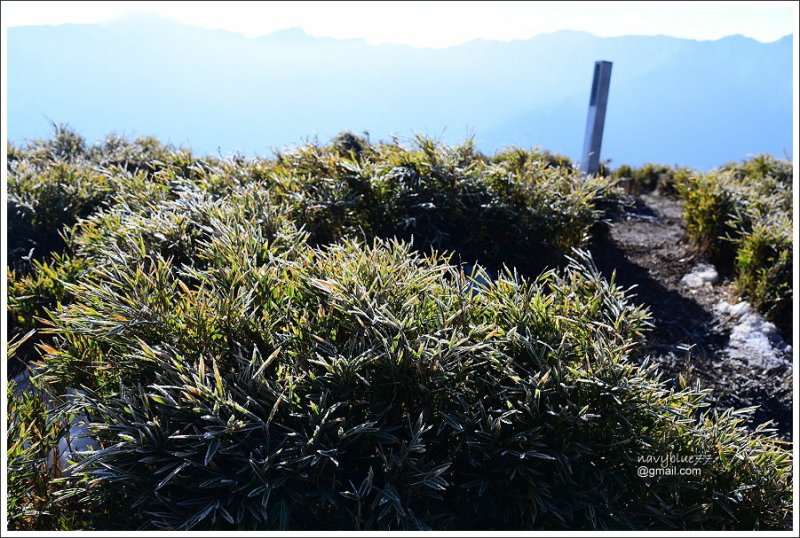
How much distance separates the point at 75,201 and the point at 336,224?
2345mm

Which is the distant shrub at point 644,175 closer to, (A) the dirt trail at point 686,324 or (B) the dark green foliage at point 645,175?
(B) the dark green foliage at point 645,175

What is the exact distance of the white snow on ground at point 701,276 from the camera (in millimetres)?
5414

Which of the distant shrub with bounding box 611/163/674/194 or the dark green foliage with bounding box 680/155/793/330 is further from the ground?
the dark green foliage with bounding box 680/155/793/330

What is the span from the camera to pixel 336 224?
4164 millimetres

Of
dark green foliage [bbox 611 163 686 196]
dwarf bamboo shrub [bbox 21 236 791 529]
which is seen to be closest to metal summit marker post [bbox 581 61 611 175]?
dark green foliage [bbox 611 163 686 196]

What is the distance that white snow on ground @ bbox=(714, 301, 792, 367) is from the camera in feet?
14.0

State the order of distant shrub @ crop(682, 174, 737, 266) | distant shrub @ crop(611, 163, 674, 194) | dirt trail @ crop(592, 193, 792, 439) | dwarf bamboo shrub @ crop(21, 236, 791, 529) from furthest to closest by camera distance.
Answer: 1. distant shrub @ crop(611, 163, 674, 194)
2. distant shrub @ crop(682, 174, 737, 266)
3. dirt trail @ crop(592, 193, 792, 439)
4. dwarf bamboo shrub @ crop(21, 236, 791, 529)

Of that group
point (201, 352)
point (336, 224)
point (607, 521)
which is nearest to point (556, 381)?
point (607, 521)

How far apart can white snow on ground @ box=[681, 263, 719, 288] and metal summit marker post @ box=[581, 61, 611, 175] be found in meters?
3.31

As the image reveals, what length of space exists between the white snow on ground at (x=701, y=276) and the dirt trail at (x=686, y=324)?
0.06m

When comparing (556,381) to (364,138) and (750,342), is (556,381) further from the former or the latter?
(364,138)

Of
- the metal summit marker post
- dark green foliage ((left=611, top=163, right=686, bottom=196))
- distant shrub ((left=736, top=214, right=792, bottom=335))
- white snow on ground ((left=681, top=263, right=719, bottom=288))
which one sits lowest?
dark green foliage ((left=611, top=163, right=686, bottom=196))

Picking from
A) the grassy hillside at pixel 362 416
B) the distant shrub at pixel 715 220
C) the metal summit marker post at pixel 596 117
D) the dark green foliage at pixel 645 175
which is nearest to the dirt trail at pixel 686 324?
the distant shrub at pixel 715 220

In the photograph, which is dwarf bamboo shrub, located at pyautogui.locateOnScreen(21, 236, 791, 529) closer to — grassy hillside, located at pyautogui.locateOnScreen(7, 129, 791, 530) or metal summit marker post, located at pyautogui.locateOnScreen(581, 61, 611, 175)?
grassy hillside, located at pyautogui.locateOnScreen(7, 129, 791, 530)
